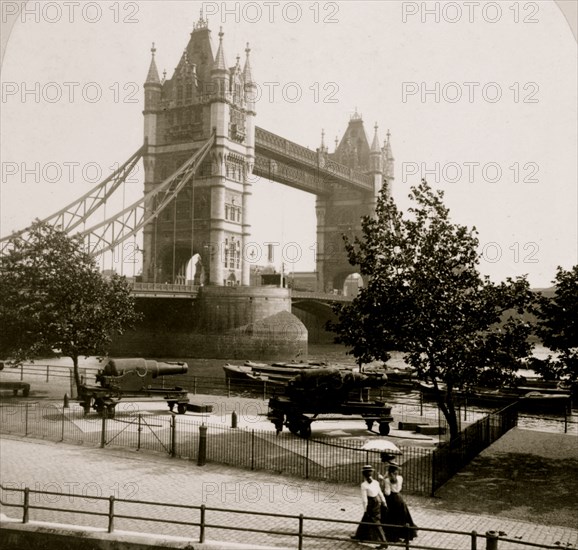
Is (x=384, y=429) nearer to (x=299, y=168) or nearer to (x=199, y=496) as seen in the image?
(x=199, y=496)

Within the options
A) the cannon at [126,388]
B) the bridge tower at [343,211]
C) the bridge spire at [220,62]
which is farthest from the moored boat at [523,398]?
the bridge tower at [343,211]

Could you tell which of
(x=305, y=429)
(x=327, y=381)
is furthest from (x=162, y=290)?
(x=327, y=381)

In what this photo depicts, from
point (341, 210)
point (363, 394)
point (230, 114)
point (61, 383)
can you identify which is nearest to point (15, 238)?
point (61, 383)

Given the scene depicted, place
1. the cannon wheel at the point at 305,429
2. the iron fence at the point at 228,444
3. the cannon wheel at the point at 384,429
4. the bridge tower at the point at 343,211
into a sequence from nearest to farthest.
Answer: the iron fence at the point at 228,444 < the cannon wheel at the point at 305,429 < the cannon wheel at the point at 384,429 < the bridge tower at the point at 343,211

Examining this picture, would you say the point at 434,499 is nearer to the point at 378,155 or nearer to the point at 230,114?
the point at 230,114

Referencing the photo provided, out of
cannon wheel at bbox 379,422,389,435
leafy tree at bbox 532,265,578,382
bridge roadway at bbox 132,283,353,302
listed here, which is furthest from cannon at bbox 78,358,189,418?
bridge roadway at bbox 132,283,353,302

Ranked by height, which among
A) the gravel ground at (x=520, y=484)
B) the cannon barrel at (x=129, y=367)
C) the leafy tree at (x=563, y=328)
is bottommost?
the gravel ground at (x=520, y=484)

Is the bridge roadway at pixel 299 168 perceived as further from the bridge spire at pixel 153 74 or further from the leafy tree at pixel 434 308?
the leafy tree at pixel 434 308
